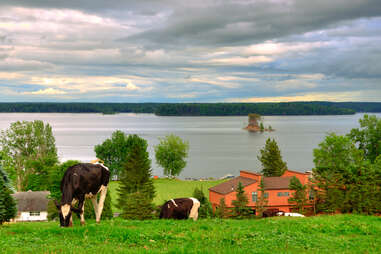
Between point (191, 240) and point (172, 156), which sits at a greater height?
point (191, 240)

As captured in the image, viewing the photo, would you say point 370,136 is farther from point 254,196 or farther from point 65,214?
point 65,214

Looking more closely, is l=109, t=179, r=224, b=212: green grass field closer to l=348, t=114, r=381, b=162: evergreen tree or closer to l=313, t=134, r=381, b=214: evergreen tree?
l=348, t=114, r=381, b=162: evergreen tree

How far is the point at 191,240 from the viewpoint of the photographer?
43.3ft

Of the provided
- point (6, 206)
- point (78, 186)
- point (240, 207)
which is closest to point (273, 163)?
point (240, 207)

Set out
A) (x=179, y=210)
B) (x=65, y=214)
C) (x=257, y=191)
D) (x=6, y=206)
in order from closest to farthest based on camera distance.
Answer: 1. (x=65, y=214)
2. (x=6, y=206)
3. (x=179, y=210)
4. (x=257, y=191)

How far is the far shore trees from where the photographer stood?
70188mm

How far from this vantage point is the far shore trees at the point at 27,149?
70188 mm

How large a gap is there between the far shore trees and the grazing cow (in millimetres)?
52703

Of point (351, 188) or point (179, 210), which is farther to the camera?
point (351, 188)

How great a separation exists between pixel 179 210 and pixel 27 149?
6379 centimetres

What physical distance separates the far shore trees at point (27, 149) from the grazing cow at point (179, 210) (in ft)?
173

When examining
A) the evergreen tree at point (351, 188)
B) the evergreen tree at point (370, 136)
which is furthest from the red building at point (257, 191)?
the evergreen tree at point (370, 136)

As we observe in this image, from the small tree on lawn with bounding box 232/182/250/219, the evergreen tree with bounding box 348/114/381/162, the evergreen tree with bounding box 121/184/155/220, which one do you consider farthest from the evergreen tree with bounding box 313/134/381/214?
the evergreen tree with bounding box 348/114/381/162

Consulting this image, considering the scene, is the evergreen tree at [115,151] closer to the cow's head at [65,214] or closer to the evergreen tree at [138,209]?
the evergreen tree at [138,209]
